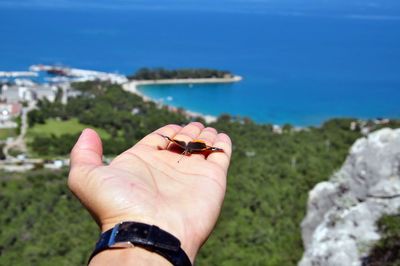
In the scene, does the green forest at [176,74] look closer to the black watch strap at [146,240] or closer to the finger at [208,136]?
the finger at [208,136]

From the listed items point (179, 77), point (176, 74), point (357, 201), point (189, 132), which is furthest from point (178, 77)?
point (189, 132)

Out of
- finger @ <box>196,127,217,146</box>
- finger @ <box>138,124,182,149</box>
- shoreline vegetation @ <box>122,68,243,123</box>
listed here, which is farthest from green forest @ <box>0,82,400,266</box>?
shoreline vegetation @ <box>122,68,243,123</box>

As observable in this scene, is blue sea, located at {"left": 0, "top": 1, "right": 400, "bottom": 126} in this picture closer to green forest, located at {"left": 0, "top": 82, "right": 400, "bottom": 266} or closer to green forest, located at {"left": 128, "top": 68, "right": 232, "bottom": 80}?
green forest, located at {"left": 128, "top": 68, "right": 232, "bottom": 80}

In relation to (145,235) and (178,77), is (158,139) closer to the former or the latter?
(145,235)

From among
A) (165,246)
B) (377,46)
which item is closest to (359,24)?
(377,46)

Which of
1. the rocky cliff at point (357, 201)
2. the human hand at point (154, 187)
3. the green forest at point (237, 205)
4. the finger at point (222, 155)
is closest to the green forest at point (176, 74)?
the green forest at point (237, 205)

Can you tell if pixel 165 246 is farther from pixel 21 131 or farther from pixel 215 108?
pixel 215 108

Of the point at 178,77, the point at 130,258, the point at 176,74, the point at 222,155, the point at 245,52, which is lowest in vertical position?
the point at 130,258

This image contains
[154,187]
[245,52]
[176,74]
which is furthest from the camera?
[245,52]
